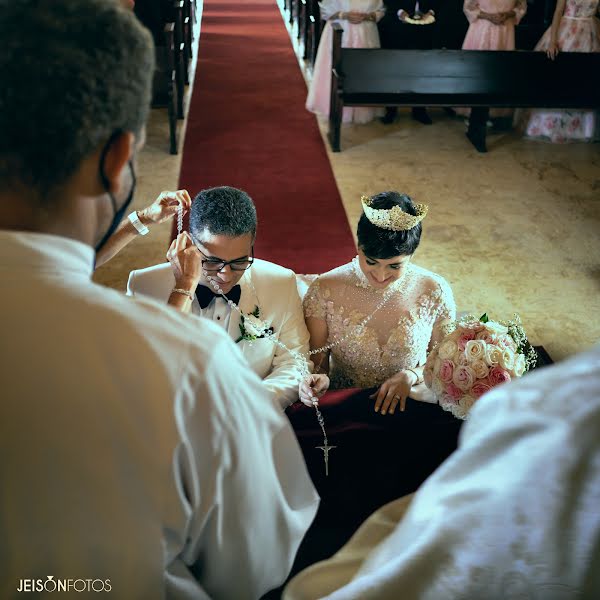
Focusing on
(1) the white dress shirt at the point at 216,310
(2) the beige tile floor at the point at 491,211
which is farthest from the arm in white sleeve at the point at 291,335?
(2) the beige tile floor at the point at 491,211

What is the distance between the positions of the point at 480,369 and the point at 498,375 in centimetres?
7

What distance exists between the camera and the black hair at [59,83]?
0.97m

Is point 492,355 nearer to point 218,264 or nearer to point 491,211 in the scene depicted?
point 218,264

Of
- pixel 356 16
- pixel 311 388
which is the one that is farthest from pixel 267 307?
pixel 356 16

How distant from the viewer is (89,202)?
1.08 meters

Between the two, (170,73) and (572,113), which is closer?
(170,73)

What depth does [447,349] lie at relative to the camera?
2666mm

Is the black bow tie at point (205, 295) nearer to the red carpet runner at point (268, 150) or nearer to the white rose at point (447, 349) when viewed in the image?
the white rose at point (447, 349)

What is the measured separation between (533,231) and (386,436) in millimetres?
4085

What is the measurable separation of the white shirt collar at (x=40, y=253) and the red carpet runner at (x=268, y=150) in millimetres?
4388

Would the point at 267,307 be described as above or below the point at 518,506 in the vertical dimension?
below

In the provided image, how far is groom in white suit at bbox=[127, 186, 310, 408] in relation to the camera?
2.81m

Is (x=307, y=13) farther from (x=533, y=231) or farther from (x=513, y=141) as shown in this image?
(x=533, y=231)

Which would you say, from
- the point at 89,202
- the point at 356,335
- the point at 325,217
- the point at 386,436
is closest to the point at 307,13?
the point at 325,217
